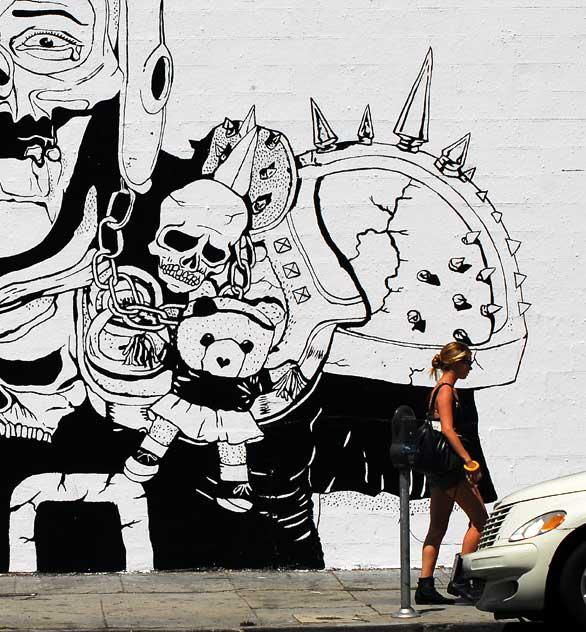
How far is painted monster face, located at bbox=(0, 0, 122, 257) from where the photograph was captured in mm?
10211

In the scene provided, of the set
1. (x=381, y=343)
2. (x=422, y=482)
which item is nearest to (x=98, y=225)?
(x=381, y=343)

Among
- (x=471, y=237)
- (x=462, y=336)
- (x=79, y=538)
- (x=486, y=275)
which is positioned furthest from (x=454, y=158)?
(x=79, y=538)

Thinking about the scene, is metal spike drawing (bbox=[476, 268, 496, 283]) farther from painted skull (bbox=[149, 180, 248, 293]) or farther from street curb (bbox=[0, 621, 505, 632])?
street curb (bbox=[0, 621, 505, 632])

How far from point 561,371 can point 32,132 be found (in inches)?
188

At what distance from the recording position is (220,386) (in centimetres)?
1031

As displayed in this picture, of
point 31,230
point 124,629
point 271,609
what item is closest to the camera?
point 124,629

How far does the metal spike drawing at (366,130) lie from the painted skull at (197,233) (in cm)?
114

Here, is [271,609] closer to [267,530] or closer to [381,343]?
[267,530]

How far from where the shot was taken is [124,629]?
8180mm

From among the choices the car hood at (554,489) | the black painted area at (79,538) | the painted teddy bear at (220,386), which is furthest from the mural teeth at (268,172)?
the car hood at (554,489)

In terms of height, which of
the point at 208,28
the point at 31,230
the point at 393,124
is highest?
the point at 208,28

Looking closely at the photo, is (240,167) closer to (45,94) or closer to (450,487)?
(45,94)

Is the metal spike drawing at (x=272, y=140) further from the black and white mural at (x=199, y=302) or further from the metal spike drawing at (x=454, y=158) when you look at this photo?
the metal spike drawing at (x=454, y=158)

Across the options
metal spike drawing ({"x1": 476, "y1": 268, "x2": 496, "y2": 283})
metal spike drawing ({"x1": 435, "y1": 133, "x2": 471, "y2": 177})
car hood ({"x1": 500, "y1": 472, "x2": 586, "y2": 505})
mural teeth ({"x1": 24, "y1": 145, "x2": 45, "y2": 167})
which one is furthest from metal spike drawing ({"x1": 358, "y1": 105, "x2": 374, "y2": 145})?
car hood ({"x1": 500, "y1": 472, "x2": 586, "y2": 505})
